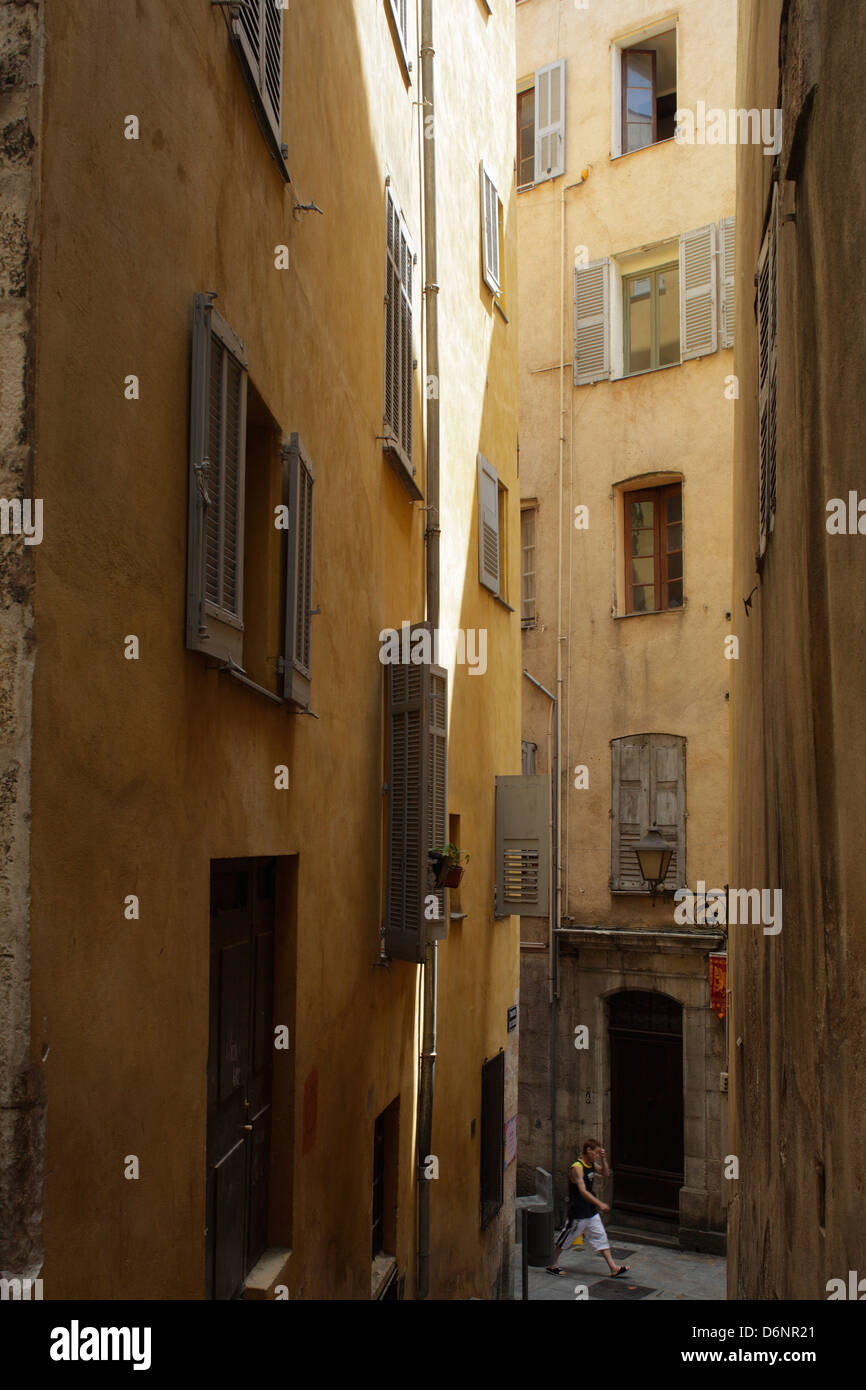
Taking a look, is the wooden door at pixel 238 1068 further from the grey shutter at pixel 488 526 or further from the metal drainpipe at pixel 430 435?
the grey shutter at pixel 488 526

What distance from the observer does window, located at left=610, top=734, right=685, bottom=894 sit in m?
16.8

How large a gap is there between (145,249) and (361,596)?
3.98 m

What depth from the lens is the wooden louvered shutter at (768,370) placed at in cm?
597

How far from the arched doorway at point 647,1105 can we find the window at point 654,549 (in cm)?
514

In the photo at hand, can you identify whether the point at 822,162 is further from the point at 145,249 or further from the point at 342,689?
the point at 342,689

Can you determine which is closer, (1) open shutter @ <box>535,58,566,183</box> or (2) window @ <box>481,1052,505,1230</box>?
(2) window @ <box>481,1052,505,1230</box>

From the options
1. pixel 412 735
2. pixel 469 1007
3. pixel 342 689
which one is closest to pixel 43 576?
pixel 342 689

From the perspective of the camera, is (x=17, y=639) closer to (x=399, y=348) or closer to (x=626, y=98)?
(x=399, y=348)

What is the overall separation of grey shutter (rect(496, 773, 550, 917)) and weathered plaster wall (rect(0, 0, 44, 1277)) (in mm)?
9274

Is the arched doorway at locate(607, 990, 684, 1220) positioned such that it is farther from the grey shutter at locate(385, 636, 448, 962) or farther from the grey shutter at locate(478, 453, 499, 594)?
the grey shutter at locate(385, 636, 448, 962)

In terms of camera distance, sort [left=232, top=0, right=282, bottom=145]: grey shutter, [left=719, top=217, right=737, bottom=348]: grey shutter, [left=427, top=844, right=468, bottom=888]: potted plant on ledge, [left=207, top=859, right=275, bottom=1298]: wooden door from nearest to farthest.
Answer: [left=232, top=0, right=282, bottom=145]: grey shutter → [left=207, top=859, right=275, bottom=1298]: wooden door → [left=427, top=844, right=468, bottom=888]: potted plant on ledge → [left=719, top=217, right=737, bottom=348]: grey shutter

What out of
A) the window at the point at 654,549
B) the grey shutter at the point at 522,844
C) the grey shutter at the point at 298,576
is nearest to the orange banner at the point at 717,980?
the grey shutter at the point at 522,844

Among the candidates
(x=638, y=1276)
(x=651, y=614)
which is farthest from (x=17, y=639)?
(x=651, y=614)

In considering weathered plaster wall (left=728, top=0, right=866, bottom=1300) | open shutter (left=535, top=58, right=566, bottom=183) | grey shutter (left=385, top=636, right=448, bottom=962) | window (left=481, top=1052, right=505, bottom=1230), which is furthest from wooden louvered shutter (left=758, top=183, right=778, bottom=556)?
open shutter (left=535, top=58, right=566, bottom=183)
